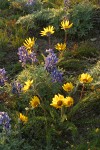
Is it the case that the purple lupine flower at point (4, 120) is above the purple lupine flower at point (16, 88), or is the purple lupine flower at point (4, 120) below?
below

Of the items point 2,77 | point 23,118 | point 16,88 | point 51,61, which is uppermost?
point 51,61

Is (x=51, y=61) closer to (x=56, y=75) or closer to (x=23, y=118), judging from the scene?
(x=56, y=75)

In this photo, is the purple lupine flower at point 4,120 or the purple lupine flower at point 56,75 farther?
the purple lupine flower at point 56,75

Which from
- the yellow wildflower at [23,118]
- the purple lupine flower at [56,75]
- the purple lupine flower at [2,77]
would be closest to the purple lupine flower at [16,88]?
the purple lupine flower at [2,77]

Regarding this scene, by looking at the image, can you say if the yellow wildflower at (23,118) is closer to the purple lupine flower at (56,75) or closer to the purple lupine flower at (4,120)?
the purple lupine flower at (4,120)

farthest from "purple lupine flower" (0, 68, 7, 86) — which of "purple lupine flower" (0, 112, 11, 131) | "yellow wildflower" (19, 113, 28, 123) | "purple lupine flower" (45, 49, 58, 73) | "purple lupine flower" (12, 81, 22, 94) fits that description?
"purple lupine flower" (0, 112, 11, 131)

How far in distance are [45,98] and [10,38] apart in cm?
198

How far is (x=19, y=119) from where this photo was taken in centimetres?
411

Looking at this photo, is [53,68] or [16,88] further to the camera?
[53,68]

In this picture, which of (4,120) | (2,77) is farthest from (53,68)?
(4,120)

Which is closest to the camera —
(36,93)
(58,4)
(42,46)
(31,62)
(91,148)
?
(91,148)

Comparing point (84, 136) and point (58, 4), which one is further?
point (58, 4)

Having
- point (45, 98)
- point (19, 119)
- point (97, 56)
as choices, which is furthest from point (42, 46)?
point (19, 119)

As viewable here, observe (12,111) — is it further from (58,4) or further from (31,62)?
(58,4)
